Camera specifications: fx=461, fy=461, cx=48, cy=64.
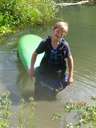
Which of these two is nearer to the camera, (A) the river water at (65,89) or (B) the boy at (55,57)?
(B) the boy at (55,57)

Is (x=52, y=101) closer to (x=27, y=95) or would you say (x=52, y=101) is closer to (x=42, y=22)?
(x=27, y=95)

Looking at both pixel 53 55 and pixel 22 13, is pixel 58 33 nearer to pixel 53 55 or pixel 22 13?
pixel 53 55

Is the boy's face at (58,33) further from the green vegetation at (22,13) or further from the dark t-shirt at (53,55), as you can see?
the green vegetation at (22,13)

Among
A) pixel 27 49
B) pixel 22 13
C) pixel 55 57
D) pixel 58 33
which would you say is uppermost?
pixel 58 33

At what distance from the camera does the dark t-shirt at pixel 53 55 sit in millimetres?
8156

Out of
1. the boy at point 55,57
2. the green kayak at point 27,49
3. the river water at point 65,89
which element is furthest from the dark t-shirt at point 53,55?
the green kayak at point 27,49

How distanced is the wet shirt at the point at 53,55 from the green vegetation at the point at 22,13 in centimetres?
669

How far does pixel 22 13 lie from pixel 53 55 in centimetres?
785

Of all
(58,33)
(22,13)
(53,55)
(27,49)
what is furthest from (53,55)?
(22,13)

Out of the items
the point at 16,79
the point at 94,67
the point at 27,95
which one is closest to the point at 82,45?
the point at 94,67

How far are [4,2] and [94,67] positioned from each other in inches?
228

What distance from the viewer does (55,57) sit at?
827 cm

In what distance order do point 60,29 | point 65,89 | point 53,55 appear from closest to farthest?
point 60,29 < point 53,55 < point 65,89

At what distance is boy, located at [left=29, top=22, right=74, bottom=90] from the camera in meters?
8.07
